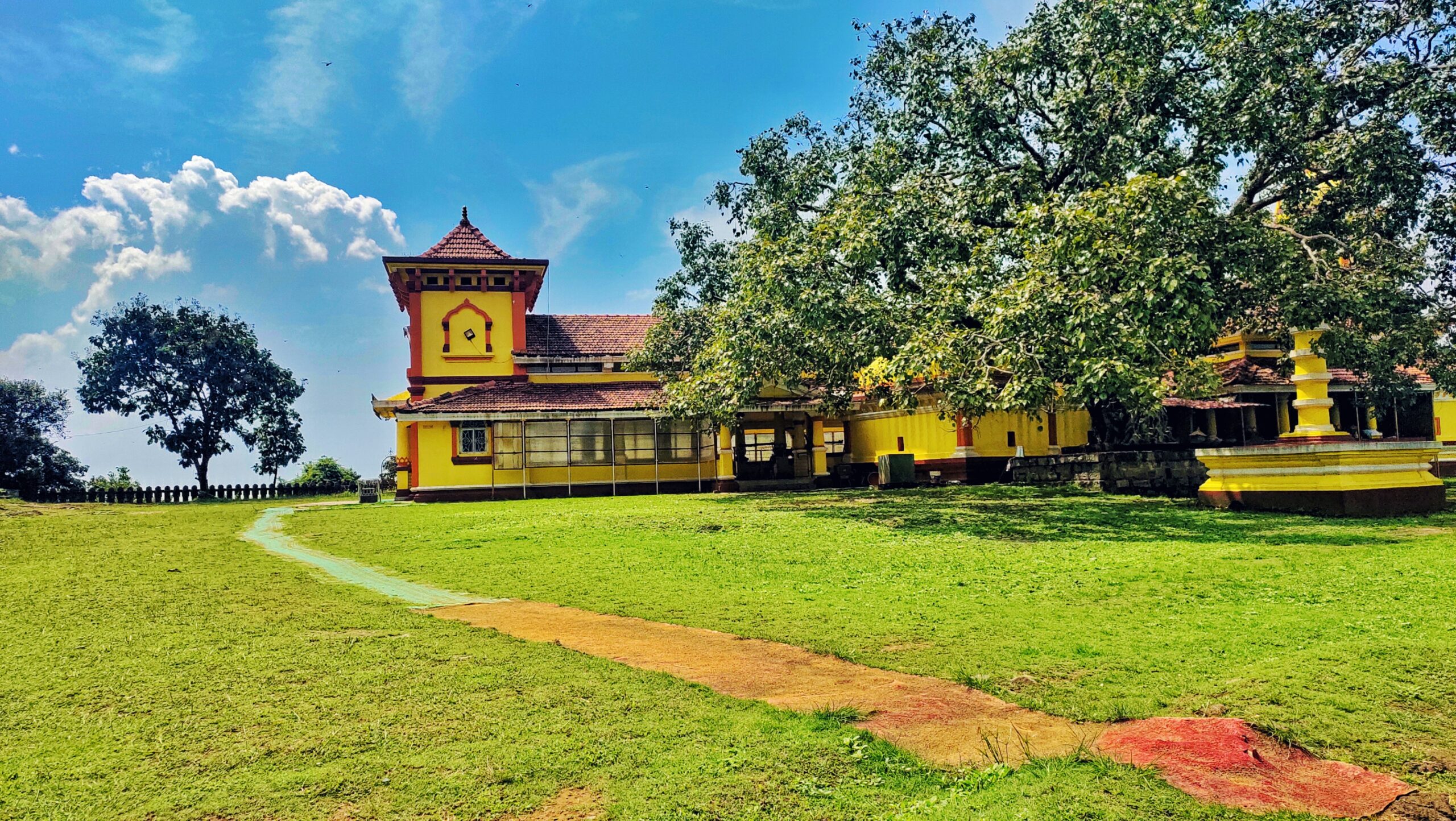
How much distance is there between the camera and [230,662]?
16.4ft

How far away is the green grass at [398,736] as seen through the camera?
305 cm

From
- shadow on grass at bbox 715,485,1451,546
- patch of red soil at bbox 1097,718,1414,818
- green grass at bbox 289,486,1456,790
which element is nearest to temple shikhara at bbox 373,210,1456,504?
shadow on grass at bbox 715,485,1451,546

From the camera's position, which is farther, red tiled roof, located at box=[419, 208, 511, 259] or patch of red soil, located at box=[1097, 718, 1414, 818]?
red tiled roof, located at box=[419, 208, 511, 259]

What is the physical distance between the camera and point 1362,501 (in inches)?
480

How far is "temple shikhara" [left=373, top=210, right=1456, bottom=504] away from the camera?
2397cm

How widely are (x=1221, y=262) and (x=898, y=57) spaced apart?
25.3 feet

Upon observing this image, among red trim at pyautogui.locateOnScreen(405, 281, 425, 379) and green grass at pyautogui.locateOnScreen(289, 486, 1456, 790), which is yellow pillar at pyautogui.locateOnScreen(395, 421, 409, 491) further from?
green grass at pyautogui.locateOnScreen(289, 486, 1456, 790)

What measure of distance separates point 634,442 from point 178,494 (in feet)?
66.6

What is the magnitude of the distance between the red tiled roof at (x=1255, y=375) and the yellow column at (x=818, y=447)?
10805 mm

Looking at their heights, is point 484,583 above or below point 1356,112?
below

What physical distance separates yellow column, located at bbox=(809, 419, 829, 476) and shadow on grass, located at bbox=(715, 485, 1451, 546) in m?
5.77

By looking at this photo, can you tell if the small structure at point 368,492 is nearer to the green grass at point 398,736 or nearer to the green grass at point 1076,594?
the green grass at point 1076,594

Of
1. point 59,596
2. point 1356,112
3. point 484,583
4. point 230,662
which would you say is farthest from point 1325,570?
point 1356,112

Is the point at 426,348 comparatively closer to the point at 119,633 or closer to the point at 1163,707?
the point at 119,633
